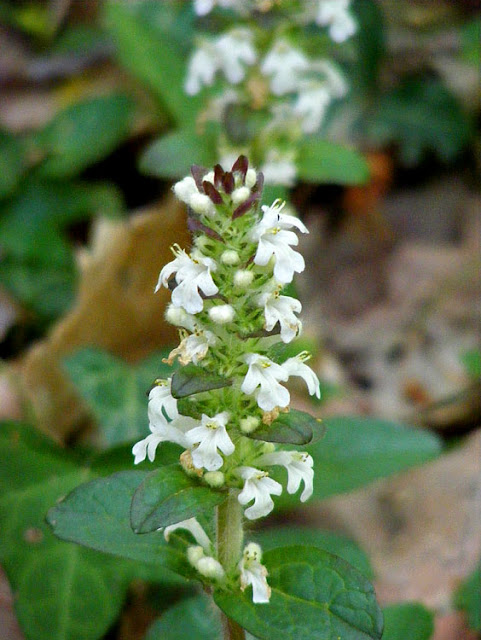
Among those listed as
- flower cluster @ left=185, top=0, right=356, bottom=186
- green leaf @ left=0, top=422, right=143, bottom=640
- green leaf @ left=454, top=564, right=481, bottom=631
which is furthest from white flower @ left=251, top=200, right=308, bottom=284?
flower cluster @ left=185, top=0, right=356, bottom=186

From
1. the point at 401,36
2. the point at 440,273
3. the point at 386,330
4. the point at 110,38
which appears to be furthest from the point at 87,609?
the point at 401,36

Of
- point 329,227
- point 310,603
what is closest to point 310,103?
point 329,227

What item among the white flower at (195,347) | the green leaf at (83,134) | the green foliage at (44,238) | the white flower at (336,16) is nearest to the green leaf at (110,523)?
the white flower at (195,347)

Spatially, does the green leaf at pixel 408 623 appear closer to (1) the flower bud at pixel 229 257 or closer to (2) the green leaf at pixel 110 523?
(2) the green leaf at pixel 110 523

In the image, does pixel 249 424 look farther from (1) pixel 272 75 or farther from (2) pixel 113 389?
(1) pixel 272 75

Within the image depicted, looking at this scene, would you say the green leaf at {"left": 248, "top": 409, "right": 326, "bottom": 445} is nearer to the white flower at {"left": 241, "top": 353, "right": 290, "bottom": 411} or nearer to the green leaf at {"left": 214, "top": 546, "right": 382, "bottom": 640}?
the white flower at {"left": 241, "top": 353, "right": 290, "bottom": 411}

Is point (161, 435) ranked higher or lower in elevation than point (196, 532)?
higher
